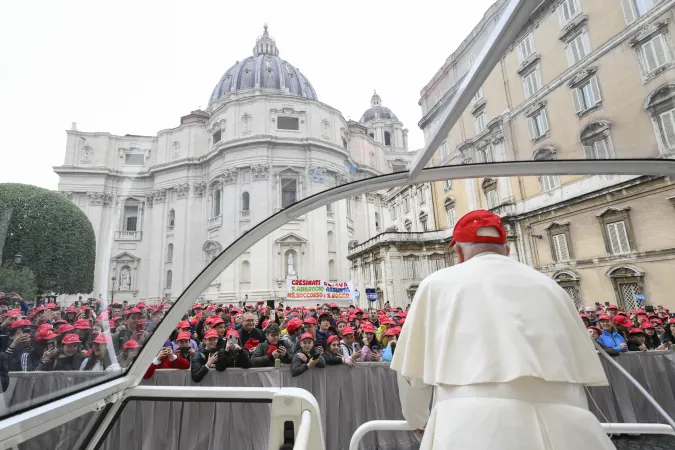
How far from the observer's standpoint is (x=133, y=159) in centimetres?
306

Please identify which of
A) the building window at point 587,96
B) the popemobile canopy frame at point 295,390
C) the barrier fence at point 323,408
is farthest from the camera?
the barrier fence at point 323,408

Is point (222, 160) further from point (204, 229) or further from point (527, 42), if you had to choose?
point (527, 42)

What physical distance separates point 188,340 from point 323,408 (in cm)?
271

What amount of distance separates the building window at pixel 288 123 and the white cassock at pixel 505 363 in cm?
391

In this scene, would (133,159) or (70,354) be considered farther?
(133,159)

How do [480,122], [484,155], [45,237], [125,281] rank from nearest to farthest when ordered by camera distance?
[45,237], [125,281], [480,122], [484,155]

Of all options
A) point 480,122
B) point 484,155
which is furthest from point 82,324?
point 484,155

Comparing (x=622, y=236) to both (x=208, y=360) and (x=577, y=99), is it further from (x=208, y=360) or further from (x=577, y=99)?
(x=208, y=360)

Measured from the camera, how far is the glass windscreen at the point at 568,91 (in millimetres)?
2951

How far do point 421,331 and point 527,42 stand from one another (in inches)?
104

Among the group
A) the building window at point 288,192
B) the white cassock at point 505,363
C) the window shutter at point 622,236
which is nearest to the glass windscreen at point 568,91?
the building window at point 288,192

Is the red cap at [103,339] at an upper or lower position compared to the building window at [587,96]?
lower

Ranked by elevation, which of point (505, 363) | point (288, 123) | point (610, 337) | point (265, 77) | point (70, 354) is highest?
point (265, 77)

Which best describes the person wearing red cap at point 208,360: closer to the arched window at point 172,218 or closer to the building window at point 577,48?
the arched window at point 172,218
